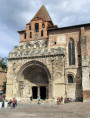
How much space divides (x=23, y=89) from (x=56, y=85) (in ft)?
21.7

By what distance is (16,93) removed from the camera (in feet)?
87.6

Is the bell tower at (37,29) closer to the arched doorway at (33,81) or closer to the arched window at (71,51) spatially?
the arched window at (71,51)

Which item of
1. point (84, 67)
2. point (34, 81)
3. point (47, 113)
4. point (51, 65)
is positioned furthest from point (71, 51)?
point (47, 113)

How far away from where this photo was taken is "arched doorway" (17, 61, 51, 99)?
27.1 metres

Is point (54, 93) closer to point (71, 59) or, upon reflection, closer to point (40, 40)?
point (71, 59)

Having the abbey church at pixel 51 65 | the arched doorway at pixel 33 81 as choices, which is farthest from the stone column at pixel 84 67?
the arched doorway at pixel 33 81

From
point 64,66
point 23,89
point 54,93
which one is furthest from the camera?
point 23,89

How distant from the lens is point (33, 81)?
28.2 meters

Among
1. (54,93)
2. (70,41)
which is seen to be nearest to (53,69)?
(54,93)

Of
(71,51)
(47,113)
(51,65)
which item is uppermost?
(71,51)

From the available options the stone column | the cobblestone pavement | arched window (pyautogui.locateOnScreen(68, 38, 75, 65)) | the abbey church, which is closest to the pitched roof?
the abbey church

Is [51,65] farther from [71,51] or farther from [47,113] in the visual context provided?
[47,113]

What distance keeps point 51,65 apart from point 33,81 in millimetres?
5113

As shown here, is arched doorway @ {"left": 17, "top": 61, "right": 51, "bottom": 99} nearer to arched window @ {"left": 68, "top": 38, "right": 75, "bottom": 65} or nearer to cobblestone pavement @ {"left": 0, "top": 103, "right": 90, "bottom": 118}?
arched window @ {"left": 68, "top": 38, "right": 75, "bottom": 65}
